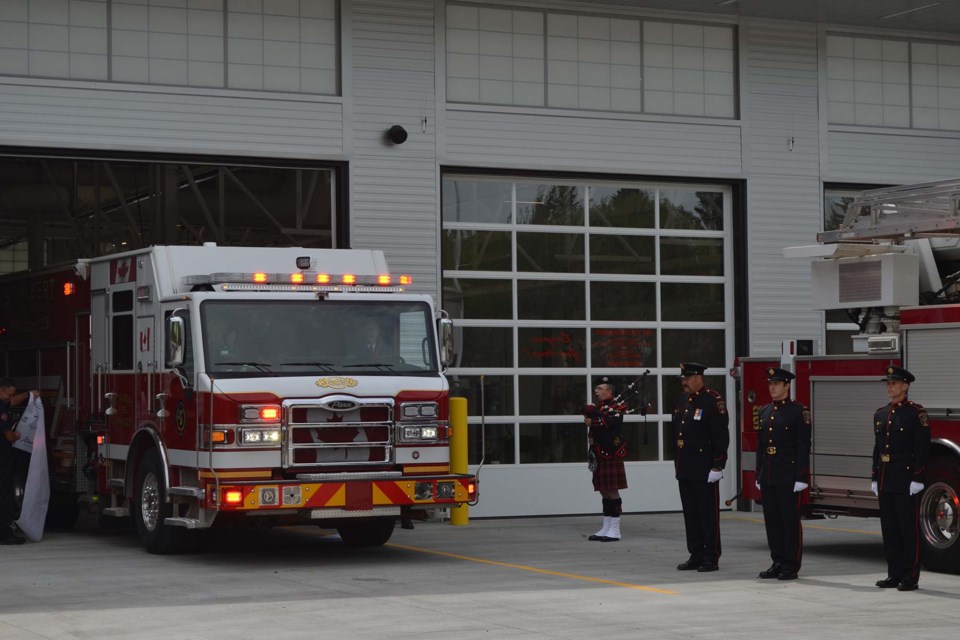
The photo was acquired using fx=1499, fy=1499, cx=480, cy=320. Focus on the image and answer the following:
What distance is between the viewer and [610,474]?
15281 mm

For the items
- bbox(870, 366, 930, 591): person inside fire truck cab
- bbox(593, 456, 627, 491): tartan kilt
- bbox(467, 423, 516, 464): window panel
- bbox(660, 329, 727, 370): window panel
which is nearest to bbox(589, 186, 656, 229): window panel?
bbox(660, 329, 727, 370): window panel

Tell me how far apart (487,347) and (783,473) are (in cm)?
657

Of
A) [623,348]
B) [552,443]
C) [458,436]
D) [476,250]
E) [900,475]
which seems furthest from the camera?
[623,348]

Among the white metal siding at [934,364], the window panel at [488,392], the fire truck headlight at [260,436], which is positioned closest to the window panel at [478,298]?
the window panel at [488,392]

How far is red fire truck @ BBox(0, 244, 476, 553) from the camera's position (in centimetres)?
1273

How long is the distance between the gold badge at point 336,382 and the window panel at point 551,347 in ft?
18.6

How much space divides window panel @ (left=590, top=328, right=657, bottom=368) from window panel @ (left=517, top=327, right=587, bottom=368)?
18 centimetres

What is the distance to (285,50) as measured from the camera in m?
17.6

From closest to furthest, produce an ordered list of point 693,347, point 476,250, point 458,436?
point 458,436 < point 476,250 < point 693,347

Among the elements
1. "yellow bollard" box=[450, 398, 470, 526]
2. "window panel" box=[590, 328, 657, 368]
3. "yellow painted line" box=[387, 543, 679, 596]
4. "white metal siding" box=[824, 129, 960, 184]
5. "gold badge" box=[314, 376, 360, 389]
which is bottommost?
"yellow painted line" box=[387, 543, 679, 596]

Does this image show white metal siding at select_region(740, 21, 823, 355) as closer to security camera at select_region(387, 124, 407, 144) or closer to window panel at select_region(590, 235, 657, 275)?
window panel at select_region(590, 235, 657, 275)

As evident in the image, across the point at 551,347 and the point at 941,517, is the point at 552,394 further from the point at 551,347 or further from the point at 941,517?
the point at 941,517

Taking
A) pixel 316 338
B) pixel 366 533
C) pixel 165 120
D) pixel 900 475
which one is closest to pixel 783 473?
pixel 900 475

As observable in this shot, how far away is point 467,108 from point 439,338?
17.5 ft
